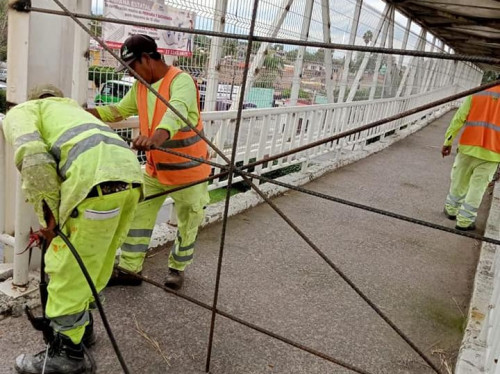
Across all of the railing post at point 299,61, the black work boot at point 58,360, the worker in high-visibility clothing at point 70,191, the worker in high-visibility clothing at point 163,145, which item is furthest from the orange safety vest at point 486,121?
the black work boot at point 58,360

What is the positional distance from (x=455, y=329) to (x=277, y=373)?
1.43 meters

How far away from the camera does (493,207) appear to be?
203 inches

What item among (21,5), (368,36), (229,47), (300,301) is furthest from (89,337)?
(368,36)

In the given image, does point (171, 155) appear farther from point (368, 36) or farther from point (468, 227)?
point (368, 36)

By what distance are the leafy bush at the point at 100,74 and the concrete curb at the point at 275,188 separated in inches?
50.3

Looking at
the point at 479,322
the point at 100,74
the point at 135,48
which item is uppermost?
the point at 135,48

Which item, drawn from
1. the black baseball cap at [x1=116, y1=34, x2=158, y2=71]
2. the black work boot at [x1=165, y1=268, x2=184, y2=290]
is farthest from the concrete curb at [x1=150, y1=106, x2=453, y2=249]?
the black baseball cap at [x1=116, y1=34, x2=158, y2=71]

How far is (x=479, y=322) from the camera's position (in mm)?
2785

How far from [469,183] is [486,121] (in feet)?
2.49

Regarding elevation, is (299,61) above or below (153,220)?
above

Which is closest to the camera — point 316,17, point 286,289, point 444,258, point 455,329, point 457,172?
point 455,329

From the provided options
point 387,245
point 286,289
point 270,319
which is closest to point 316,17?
point 387,245

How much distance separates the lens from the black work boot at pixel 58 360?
6.79 ft

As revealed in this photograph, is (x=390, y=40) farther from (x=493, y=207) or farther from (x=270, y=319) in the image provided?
(x=270, y=319)
